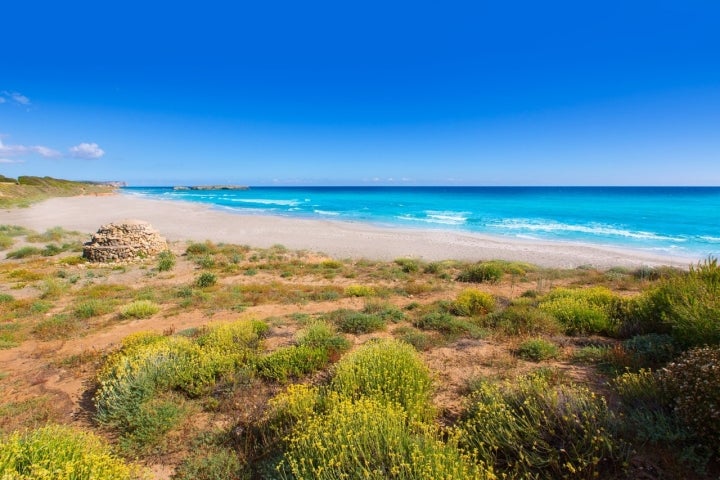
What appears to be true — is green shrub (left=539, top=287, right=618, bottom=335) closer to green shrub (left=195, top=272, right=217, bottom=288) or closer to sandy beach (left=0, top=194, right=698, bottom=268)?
sandy beach (left=0, top=194, right=698, bottom=268)

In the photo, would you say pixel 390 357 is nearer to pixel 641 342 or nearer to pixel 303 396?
pixel 303 396

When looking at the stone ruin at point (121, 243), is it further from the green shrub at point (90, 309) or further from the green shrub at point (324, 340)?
the green shrub at point (324, 340)

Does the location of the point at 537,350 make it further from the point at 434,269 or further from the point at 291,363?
the point at 434,269

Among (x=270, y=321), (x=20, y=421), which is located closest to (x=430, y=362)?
(x=270, y=321)

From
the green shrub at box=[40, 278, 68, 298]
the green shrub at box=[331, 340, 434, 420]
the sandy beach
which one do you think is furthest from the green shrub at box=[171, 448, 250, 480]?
the sandy beach

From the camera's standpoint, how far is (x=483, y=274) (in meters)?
13.1

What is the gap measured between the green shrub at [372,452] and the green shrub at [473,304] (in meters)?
5.65

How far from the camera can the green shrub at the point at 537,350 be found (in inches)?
222

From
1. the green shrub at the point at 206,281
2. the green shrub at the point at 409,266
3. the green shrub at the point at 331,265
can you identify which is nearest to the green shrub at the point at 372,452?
the green shrub at the point at 206,281

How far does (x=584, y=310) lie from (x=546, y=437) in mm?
5033

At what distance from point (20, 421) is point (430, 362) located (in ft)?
20.3

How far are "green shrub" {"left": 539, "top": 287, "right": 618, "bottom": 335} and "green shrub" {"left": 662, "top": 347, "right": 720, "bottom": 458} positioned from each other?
3.37 metres

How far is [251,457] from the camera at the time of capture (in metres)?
3.71

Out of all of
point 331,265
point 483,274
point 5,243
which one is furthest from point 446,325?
point 5,243
